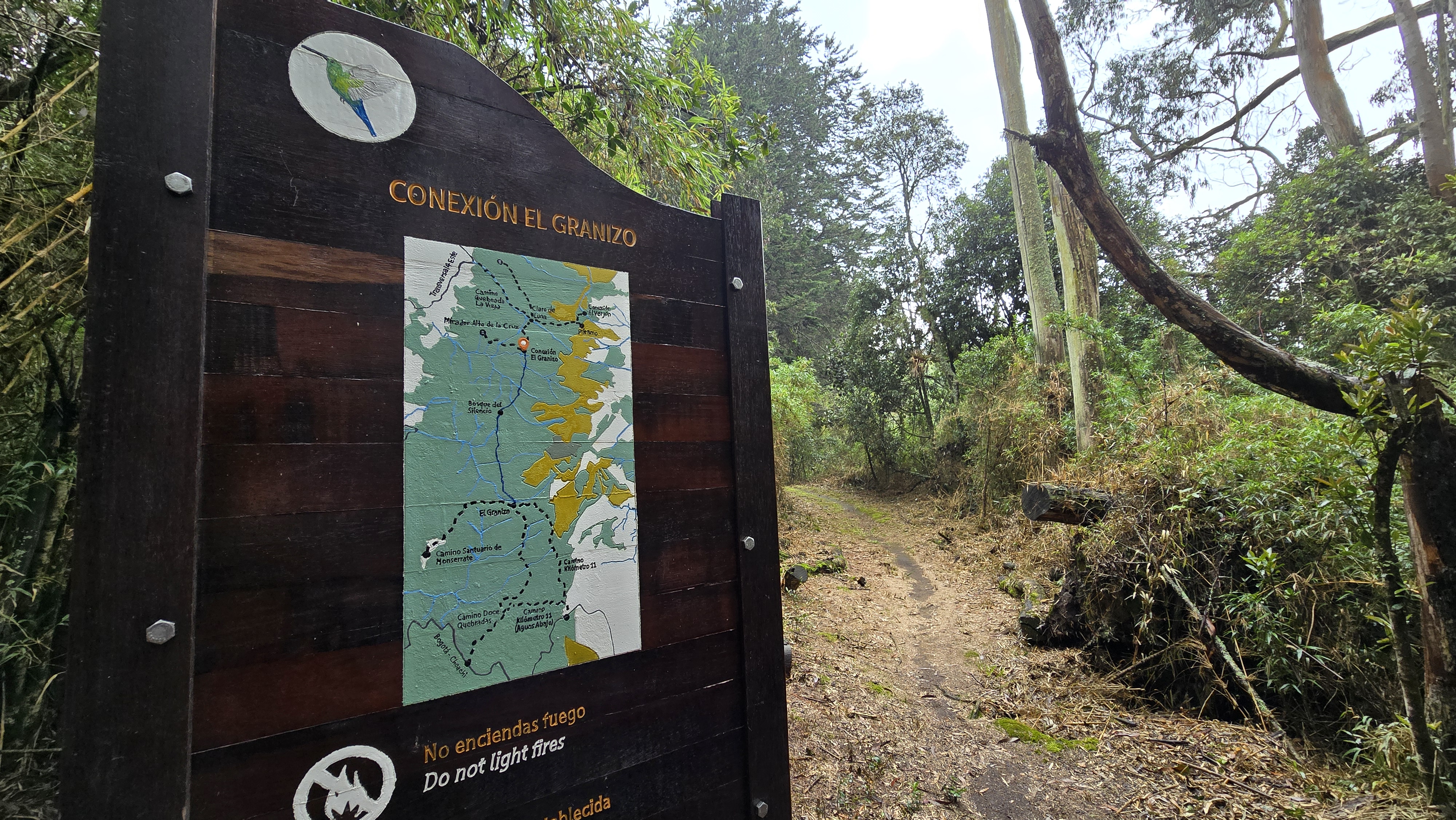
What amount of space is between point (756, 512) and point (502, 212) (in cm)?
111

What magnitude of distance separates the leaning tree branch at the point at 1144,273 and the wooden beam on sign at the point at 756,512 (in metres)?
2.74

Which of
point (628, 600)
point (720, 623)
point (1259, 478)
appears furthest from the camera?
point (1259, 478)

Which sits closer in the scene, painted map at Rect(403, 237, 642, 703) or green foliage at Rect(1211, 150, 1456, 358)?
painted map at Rect(403, 237, 642, 703)

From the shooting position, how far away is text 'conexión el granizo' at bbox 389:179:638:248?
1.35 meters

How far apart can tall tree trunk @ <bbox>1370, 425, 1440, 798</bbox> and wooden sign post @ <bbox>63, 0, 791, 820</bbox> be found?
2.41 meters

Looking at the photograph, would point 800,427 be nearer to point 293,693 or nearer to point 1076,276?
point 1076,276

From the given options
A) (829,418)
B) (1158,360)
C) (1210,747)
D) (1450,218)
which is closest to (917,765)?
(1210,747)

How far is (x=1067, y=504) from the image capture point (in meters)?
4.50

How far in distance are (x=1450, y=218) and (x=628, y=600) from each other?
37.6 ft

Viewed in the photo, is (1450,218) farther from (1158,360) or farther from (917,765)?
(917,765)

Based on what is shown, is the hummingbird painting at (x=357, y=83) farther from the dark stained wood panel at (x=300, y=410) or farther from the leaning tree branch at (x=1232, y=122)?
the leaning tree branch at (x=1232, y=122)

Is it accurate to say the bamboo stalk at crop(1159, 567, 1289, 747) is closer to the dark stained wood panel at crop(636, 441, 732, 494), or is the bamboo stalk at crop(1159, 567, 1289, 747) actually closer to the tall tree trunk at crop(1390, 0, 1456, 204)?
the dark stained wood panel at crop(636, 441, 732, 494)

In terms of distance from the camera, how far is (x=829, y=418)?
14.9 metres

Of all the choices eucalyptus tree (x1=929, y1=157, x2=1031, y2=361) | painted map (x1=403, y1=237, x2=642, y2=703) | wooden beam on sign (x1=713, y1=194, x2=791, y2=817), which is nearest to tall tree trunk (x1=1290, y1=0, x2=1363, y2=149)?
eucalyptus tree (x1=929, y1=157, x2=1031, y2=361)
